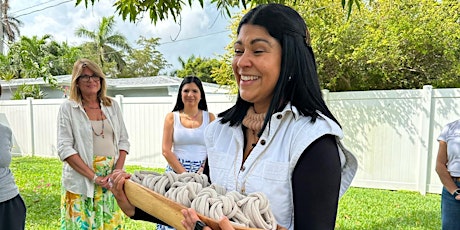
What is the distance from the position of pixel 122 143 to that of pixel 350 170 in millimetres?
2305

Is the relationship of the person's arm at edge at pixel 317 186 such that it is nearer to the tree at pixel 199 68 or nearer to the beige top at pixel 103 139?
the beige top at pixel 103 139

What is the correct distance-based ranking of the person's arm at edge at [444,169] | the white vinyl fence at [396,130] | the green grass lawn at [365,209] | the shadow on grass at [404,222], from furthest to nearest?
the white vinyl fence at [396,130] → the green grass lawn at [365,209] → the shadow on grass at [404,222] → the person's arm at edge at [444,169]

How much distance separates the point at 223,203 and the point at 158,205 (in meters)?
0.23

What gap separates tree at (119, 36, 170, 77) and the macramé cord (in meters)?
33.5

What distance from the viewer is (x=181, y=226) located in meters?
1.01

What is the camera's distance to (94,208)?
2.85 metres

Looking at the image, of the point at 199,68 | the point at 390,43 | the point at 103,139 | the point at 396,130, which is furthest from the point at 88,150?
the point at 199,68

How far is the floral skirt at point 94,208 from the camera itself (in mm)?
2785

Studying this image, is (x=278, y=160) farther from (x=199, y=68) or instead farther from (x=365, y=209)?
(x=199, y=68)

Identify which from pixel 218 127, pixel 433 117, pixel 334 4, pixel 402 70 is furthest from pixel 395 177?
pixel 218 127

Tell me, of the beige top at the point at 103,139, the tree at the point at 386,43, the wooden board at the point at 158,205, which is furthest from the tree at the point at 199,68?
the wooden board at the point at 158,205

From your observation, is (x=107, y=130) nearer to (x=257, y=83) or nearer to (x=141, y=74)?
(x=257, y=83)

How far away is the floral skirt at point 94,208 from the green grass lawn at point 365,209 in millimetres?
1481

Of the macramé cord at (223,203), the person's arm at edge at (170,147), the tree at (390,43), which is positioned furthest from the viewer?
the tree at (390,43)
